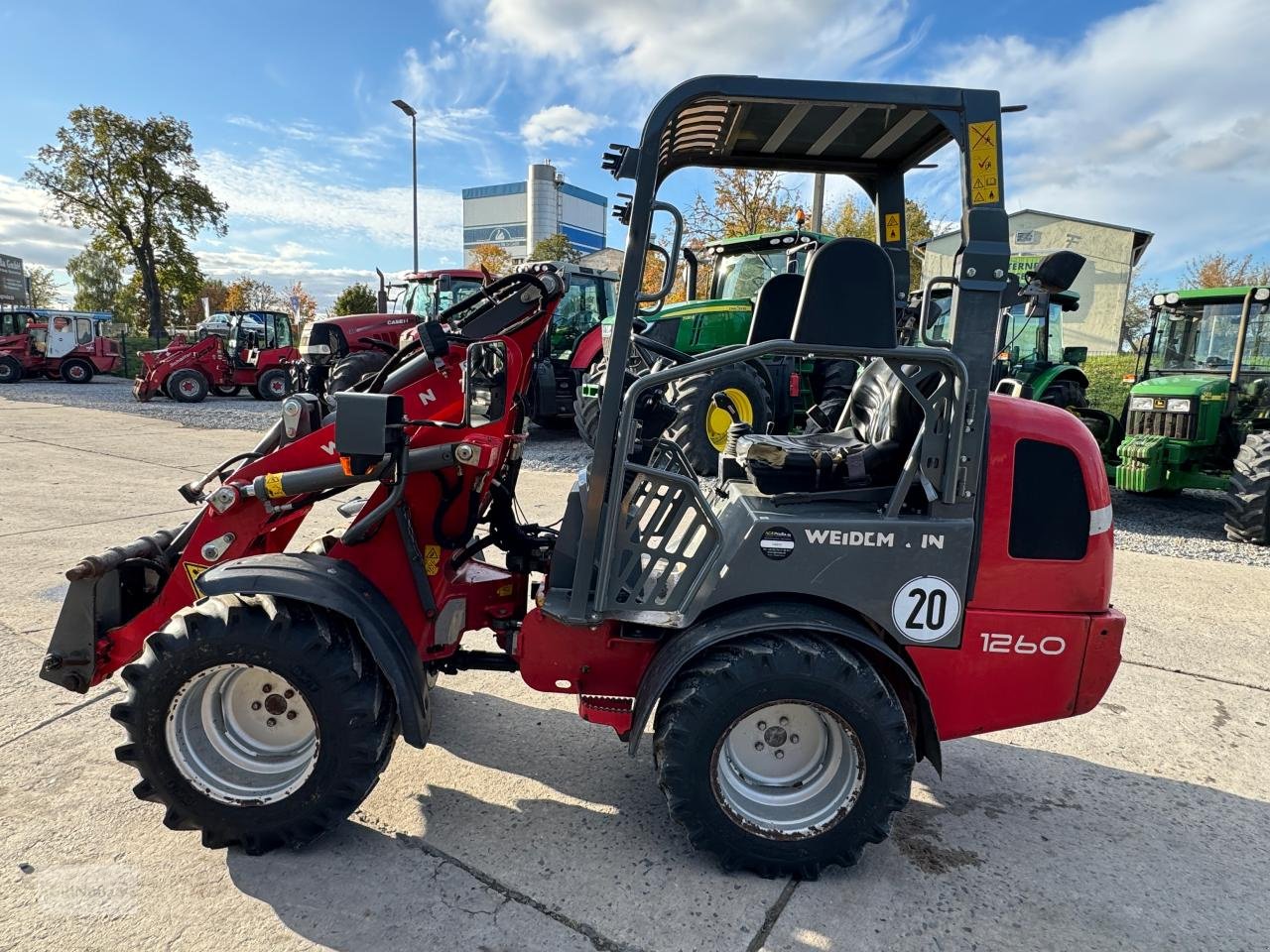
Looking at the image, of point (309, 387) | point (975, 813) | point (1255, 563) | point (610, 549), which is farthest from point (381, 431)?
point (309, 387)

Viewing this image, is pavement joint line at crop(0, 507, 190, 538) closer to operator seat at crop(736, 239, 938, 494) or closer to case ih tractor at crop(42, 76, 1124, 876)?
case ih tractor at crop(42, 76, 1124, 876)

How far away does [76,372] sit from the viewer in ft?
84.1

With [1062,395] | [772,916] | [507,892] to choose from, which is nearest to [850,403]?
[772,916]

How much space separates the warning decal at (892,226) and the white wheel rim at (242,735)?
3.05 meters

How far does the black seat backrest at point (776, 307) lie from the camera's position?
11.1ft

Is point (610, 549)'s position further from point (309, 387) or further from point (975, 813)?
point (309, 387)

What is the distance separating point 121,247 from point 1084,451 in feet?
133

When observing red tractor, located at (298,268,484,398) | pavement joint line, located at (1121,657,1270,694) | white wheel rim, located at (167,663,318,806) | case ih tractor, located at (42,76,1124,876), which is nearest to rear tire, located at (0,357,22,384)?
red tractor, located at (298,268,484,398)

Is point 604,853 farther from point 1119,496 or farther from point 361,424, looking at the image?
point 1119,496

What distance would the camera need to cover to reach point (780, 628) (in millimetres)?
2510

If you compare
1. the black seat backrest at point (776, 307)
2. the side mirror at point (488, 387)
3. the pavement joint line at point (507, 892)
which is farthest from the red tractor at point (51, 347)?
the black seat backrest at point (776, 307)

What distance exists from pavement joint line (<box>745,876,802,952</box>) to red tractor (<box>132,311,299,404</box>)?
2074cm

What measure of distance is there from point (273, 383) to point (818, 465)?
21.6 m

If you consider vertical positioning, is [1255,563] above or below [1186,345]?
below
